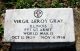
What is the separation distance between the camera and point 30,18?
480 centimetres

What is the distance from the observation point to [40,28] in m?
4.75

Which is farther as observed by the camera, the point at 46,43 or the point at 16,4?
the point at 16,4

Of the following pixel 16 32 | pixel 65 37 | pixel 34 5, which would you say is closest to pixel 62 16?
pixel 65 37

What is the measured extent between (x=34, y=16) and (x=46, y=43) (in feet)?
1.76

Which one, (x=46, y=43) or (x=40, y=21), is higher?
(x=40, y=21)

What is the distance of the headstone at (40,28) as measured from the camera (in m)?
4.68

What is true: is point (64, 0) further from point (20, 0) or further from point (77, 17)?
point (20, 0)

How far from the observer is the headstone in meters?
4.68

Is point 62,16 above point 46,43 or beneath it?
above

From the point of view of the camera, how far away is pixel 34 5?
19.4 ft

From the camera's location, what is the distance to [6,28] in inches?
189

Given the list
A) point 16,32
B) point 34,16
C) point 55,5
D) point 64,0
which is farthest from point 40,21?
point 64,0

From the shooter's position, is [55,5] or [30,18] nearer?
[30,18]

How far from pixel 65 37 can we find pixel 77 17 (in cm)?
125
